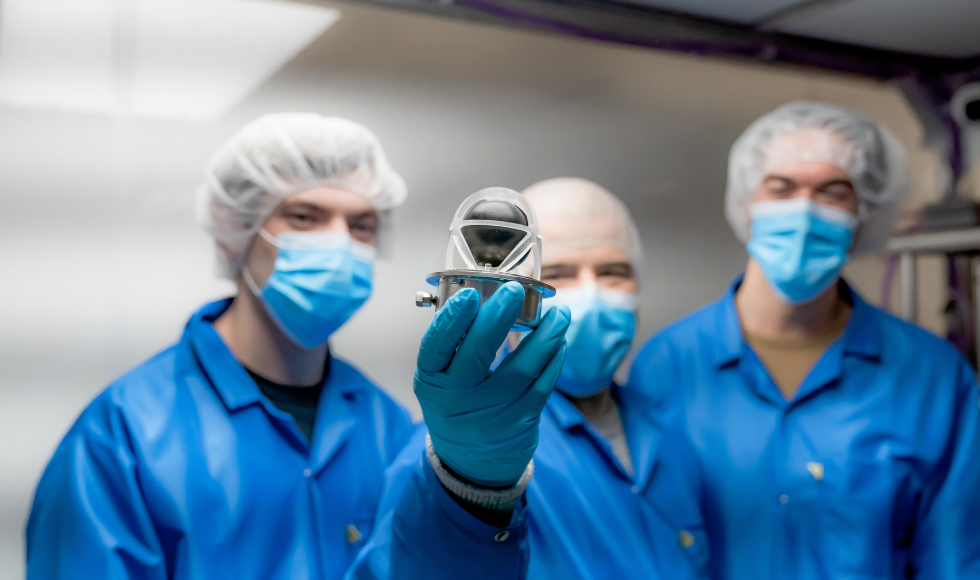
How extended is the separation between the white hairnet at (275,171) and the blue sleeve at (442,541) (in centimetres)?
74

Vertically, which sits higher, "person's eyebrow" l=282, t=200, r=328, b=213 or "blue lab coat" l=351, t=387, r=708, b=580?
"person's eyebrow" l=282, t=200, r=328, b=213

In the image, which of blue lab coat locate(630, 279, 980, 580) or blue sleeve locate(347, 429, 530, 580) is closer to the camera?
blue sleeve locate(347, 429, 530, 580)

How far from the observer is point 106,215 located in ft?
5.66

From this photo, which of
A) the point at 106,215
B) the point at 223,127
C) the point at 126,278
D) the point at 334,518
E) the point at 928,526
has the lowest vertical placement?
the point at 928,526

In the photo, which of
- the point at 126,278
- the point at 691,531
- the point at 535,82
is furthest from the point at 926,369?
the point at 126,278

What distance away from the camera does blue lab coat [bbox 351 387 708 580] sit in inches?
54.9

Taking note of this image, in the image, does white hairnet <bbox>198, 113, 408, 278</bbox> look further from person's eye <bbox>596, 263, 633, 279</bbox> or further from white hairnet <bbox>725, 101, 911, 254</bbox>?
white hairnet <bbox>725, 101, 911, 254</bbox>

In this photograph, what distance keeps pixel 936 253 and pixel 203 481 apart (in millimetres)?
2311

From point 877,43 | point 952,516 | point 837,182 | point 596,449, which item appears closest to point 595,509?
point 596,449

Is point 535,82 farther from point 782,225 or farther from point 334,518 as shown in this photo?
point 334,518

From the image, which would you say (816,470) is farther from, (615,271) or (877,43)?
(877,43)

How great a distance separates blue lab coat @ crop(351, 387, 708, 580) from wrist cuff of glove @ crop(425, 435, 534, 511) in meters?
0.08

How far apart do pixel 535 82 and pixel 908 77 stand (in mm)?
1261

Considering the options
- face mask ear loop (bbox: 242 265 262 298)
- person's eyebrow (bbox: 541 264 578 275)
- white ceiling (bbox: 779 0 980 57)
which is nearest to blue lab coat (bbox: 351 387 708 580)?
person's eyebrow (bbox: 541 264 578 275)
